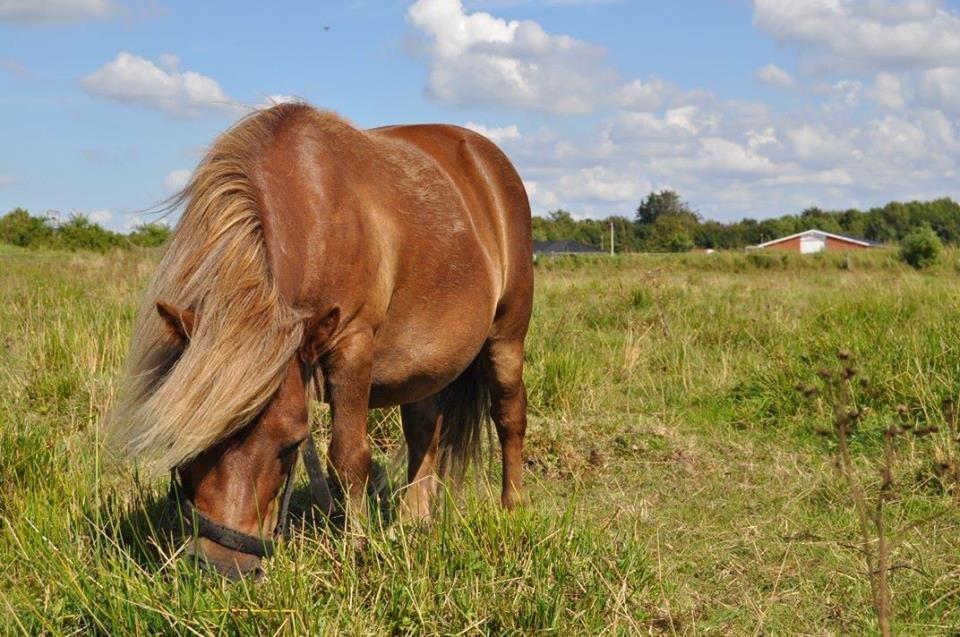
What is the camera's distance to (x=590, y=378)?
695 cm

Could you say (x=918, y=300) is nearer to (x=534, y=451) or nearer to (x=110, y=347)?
(x=534, y=451)

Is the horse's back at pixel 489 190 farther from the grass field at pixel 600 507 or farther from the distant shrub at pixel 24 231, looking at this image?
the distant shrub at pixel 24 231

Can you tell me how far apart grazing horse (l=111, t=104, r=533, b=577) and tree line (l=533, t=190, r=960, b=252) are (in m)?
60.2

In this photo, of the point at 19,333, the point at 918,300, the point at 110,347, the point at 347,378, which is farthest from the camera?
the point at 918,300

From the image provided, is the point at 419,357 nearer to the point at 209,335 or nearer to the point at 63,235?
the point at 209,335

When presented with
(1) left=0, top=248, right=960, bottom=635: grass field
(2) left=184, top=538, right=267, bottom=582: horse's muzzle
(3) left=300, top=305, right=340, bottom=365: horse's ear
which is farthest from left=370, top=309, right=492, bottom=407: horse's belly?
(2) left=184, top=538, right=267, bottom=582: horse's muzzle

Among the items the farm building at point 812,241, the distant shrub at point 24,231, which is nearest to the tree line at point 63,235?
the distant shrub at point 24,231

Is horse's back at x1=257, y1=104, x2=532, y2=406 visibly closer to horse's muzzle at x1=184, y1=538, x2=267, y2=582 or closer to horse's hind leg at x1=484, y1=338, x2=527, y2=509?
horse's hind leg at x1=484, y1=338, x2=527, y2=509

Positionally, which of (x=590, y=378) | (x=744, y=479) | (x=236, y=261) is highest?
(x=236, y=261)

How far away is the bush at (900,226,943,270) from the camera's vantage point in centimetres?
2505

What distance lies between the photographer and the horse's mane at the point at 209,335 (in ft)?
8.64

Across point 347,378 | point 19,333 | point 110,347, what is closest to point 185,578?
point 347,378

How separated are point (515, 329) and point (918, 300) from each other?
16.0 feet

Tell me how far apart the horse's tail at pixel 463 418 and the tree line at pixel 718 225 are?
59.3 m
